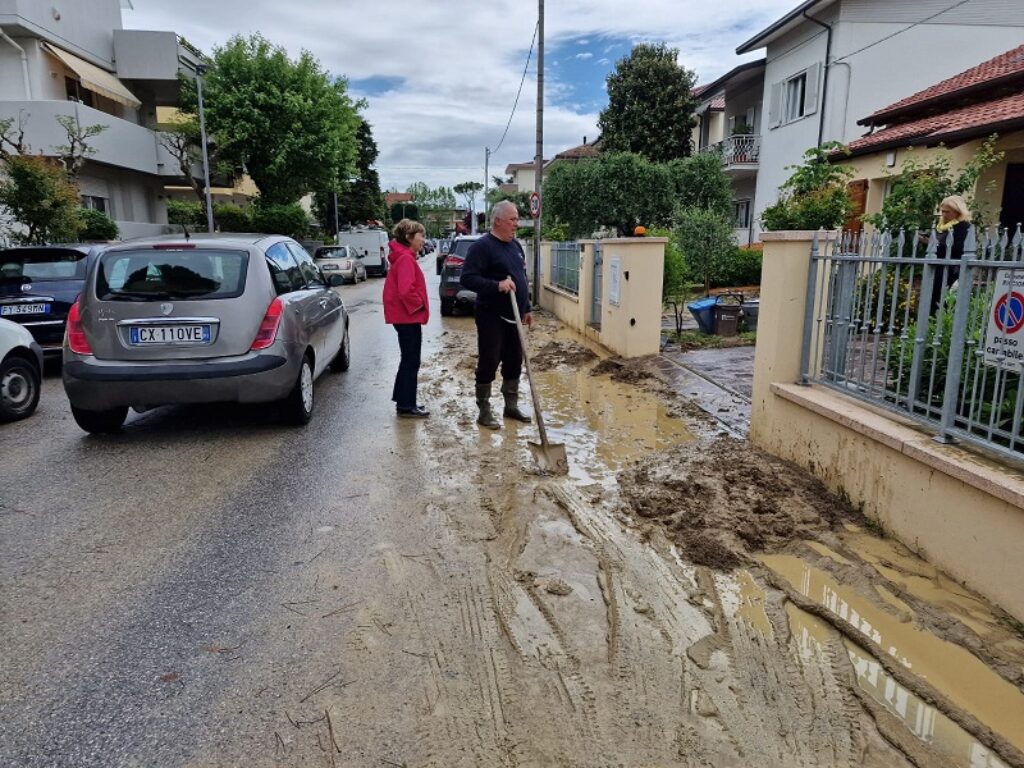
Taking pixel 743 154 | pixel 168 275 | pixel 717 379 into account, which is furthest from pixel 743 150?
pixel 168 275

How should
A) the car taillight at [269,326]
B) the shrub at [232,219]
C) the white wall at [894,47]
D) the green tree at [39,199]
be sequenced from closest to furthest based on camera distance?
1. the car taillight at [269,326]
2. the green tree at [39,199]
3. the white wall at [894,47]
4. the shrub at [232,219]

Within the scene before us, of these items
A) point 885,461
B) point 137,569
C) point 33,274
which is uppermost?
point 33,274

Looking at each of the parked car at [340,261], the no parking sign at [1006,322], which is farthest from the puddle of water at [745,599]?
the parked car at [340,261]

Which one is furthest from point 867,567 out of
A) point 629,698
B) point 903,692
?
point 629,698

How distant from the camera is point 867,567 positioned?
11.9 feet

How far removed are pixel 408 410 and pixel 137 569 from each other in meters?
3.36

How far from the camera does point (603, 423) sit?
671cm

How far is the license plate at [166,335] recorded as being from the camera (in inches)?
222

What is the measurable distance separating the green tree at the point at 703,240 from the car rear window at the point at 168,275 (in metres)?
8.47

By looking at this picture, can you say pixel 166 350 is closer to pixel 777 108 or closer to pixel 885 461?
pixel 885 461

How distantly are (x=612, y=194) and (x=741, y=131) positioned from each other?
5.50m

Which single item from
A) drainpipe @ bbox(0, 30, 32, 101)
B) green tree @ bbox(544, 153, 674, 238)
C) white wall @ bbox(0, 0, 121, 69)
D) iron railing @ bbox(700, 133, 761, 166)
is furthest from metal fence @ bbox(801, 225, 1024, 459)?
drainpipe @ bbox(0, 30, 32, 101)

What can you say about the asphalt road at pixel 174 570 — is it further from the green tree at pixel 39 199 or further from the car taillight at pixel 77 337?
the green tree at pixel 39 199

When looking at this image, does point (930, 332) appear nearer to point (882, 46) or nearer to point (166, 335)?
point (166, 335)
